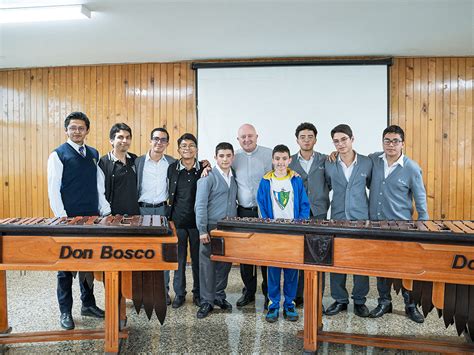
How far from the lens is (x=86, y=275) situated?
2500 millimetres

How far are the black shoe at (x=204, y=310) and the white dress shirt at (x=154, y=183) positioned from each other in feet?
3.13

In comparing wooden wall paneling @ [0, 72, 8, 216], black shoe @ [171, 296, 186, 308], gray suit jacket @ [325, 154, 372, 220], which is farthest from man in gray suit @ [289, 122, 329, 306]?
wooden wall paneling @ [0, 72, 8, 216]

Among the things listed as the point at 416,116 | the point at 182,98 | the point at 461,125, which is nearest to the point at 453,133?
the point at 461,125

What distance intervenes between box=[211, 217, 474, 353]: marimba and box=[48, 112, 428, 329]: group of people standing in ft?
1.90

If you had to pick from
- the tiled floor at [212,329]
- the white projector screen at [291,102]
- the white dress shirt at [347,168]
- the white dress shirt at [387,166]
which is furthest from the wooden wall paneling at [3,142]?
the white dress shirt at [387,166]

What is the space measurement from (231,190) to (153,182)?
70 cm

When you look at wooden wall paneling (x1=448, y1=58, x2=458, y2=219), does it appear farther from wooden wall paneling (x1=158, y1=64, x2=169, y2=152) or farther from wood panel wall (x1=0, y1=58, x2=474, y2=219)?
wooden wall paneling (x1=158, y1=64, x2=169, y2=152)

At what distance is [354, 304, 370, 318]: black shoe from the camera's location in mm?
3275

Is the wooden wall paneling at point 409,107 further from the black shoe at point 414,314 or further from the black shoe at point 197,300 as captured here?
the black shoe at point 197,300

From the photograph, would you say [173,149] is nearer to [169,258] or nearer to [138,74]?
[138,74]

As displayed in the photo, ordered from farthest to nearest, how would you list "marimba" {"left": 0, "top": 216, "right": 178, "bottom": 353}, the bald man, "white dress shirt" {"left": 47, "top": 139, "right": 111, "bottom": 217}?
the bald man < "white dress shirt" {"left": 47, "top": 139, "right": 111, "bottom": 217} < "marimba" {"left": 0, "top": 216, "right": 178, "bottom": 353}

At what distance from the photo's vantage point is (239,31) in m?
3.96

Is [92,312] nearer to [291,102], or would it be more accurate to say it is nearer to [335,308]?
[335,308]

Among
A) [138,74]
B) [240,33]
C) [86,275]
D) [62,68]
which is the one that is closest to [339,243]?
[86,275]
